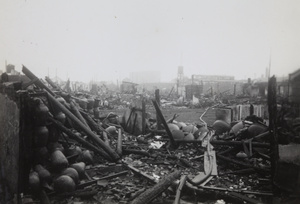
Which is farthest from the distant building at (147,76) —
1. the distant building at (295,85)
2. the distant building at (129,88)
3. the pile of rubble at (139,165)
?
the pile of rubble at (139,165)

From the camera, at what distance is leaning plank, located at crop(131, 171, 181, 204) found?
15.2 ft

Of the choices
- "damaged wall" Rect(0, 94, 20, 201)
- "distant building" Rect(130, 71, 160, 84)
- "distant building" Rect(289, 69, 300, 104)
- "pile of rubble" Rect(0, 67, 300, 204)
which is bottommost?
"pile of rubble" Rect(0, 67, 300, 204)

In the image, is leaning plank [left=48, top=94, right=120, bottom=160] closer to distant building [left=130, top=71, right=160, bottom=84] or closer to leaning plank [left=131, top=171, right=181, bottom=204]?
leaning plank [left=131, top=171, right=181, bottom=204]

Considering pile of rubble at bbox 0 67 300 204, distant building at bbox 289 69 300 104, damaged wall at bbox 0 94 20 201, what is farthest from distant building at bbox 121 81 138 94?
damaged wall at bbox 0 94 20 201

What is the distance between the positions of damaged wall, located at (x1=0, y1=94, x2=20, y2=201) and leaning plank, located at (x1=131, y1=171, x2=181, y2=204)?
220cm

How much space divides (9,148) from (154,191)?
2.84 m

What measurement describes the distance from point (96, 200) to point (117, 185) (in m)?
0.86

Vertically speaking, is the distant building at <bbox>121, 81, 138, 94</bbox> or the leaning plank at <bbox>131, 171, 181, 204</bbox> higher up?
the distant building at <bbox>121, 81, 138, 94</bbox>

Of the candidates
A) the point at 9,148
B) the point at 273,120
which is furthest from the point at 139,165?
the point at 273,120

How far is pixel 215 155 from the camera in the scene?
26.5 feet

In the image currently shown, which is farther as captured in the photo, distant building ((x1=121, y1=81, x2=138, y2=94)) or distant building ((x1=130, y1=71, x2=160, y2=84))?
distant building ((x1=130, y1=71, x2=160, y2=84))

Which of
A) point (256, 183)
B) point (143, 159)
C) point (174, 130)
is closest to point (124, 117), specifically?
point (174, 130)

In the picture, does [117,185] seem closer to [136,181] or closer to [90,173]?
[136,181]

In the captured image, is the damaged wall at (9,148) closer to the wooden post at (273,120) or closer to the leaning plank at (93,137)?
the leaning plank at (93,137)
